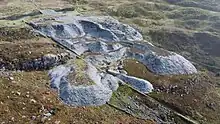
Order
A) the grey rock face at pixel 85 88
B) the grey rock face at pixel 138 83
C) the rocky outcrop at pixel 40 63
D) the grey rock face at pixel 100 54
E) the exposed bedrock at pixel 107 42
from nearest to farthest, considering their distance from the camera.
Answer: the grey rock face at pixel 85 88 < the grey rock face at pixel 100 54 < the rocky outcrop at pixel 40 63 < the grey rock face at pixel 138 83 < the exposed bedrock at pixel 107 42

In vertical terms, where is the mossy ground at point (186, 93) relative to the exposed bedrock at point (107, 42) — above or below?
below

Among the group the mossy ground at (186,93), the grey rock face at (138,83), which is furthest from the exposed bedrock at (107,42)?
the grey rock face at (138,83)

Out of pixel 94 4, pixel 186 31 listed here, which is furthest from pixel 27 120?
pixel 94 4

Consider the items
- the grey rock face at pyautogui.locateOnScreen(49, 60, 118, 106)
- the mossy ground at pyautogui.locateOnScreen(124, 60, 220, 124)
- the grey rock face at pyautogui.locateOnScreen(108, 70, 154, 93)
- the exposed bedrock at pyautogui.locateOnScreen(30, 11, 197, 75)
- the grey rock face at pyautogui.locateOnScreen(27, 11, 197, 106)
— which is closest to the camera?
the grey rock face at pyautogui.locateOnScreen(49, 60, 118, 106)

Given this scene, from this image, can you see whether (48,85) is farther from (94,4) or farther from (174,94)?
(94,4)

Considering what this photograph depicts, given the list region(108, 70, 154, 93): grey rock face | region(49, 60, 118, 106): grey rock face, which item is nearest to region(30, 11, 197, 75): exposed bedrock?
region(108, 70, 154, 93): grey rock face

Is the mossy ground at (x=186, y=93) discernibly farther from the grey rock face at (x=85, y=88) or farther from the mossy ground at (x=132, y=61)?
the grey rock face at (x=85, y=88)

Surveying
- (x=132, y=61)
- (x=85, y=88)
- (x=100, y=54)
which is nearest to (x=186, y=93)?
(x=132, y=61)

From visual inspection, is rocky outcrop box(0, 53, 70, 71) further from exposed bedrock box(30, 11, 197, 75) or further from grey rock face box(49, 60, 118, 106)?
exposed bedrock box(30, 11, 197, 75)

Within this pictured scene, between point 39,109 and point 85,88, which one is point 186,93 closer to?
point 85,88

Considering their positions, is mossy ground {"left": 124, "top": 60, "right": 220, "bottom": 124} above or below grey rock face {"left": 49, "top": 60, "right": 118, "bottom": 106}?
below

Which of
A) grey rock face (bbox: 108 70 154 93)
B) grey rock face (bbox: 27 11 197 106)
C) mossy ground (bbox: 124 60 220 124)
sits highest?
grey rock face (bbox: 27 11 197 106)
